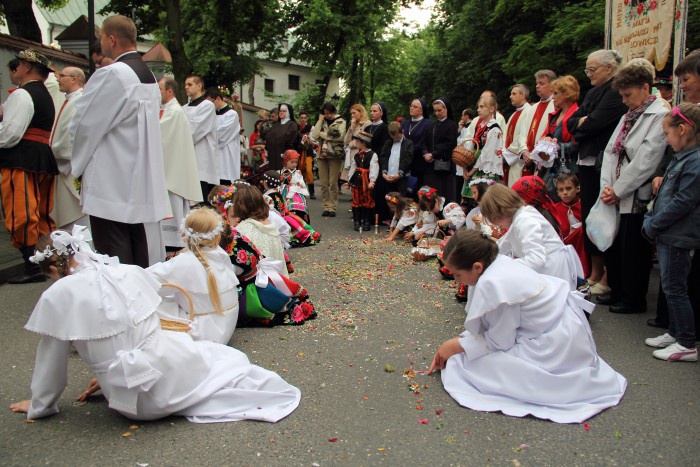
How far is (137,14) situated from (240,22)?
320 centimetres

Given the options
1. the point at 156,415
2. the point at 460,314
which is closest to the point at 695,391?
the point at 460,314

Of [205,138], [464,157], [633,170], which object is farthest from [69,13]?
[633,170]

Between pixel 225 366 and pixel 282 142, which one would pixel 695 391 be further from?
pixel 282 142

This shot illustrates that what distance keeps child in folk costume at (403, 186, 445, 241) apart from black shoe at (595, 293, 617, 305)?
132 inches

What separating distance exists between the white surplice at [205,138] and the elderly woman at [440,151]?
3.52 metres

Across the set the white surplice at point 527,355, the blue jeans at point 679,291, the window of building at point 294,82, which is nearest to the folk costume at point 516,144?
the blue jeans at point 679,291

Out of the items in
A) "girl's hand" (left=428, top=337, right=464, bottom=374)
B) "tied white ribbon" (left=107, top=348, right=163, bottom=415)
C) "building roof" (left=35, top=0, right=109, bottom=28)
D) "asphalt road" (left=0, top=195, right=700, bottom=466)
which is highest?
"building roof" (left=35, top=0, right=109, bottom=28)

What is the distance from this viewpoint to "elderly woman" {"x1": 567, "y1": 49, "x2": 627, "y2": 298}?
601cm

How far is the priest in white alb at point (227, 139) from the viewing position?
10.1 m

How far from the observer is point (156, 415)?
3465mm

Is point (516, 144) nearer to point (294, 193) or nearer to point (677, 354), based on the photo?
point (294, 193)

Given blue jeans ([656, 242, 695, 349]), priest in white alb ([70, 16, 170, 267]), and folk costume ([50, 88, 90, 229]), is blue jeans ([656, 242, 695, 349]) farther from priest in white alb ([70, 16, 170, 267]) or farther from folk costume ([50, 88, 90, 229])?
folk costume ([50, 88, 90, 229])

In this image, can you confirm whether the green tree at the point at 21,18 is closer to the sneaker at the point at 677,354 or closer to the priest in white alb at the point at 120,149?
the priest in white alb at the point at 120,149

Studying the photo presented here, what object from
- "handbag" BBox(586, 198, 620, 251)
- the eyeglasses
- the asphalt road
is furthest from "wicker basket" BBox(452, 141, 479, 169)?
the eyeglasses
